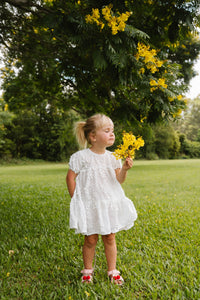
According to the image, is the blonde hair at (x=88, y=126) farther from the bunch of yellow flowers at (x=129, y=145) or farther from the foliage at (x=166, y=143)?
the foliage at (x=166, y=143)

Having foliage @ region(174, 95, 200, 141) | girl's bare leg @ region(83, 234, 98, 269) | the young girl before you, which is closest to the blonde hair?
the young girl

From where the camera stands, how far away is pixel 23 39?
Answer: 15.4ft

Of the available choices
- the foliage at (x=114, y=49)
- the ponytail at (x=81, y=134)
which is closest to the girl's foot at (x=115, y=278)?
the ponytail at (x=81, y=134)

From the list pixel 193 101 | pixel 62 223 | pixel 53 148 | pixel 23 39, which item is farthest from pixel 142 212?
pixel 193 101

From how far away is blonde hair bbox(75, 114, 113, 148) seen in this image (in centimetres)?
231

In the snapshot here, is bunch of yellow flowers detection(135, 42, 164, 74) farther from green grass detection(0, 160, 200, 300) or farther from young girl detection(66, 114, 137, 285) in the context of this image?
green grass detection(0, 160, 200, 300)

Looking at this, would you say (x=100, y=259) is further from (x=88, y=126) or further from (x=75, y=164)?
(x=88, y=126)

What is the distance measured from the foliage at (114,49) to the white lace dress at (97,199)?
892 mm

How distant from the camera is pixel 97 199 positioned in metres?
2.18

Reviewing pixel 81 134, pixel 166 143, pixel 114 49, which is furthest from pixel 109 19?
pixel 166 143

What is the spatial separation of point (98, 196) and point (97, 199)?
0.10 feet

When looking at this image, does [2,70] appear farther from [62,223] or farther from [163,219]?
[163,219]

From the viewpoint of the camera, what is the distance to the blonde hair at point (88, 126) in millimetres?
2314

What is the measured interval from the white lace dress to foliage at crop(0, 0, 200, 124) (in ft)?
2.93
